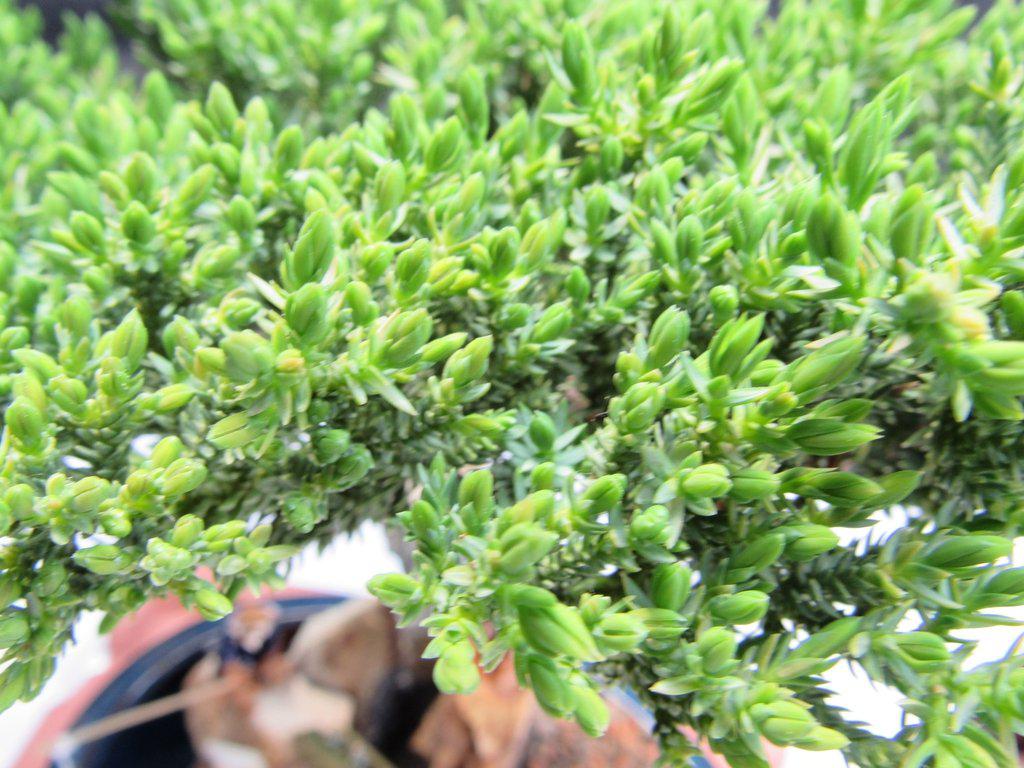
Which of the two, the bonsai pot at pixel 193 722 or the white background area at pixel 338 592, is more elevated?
the bonsai pot at pixel 193 722

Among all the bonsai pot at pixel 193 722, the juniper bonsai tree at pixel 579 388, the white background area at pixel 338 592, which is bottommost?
the white background area at pixel 338 592

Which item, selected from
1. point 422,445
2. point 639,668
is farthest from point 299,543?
point 639,668

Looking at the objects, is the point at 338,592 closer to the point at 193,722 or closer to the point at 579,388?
the point at 193,722

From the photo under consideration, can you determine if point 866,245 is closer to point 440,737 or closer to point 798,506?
point 798,506

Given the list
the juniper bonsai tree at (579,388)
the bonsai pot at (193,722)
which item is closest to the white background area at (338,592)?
the bonsai pot at (193,722)

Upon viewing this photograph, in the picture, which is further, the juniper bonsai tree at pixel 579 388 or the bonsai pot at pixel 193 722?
the bonsai pot at pixel 193 722

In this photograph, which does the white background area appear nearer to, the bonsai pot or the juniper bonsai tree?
the bonsai pot

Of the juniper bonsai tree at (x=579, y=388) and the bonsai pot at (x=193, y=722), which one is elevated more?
the juniper bonsai tree at (x=579, y=388)

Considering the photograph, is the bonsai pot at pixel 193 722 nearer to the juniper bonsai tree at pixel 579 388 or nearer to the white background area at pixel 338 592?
the white background area at pixel 338 592

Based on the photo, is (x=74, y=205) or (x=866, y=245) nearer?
(x=866, y=245)
